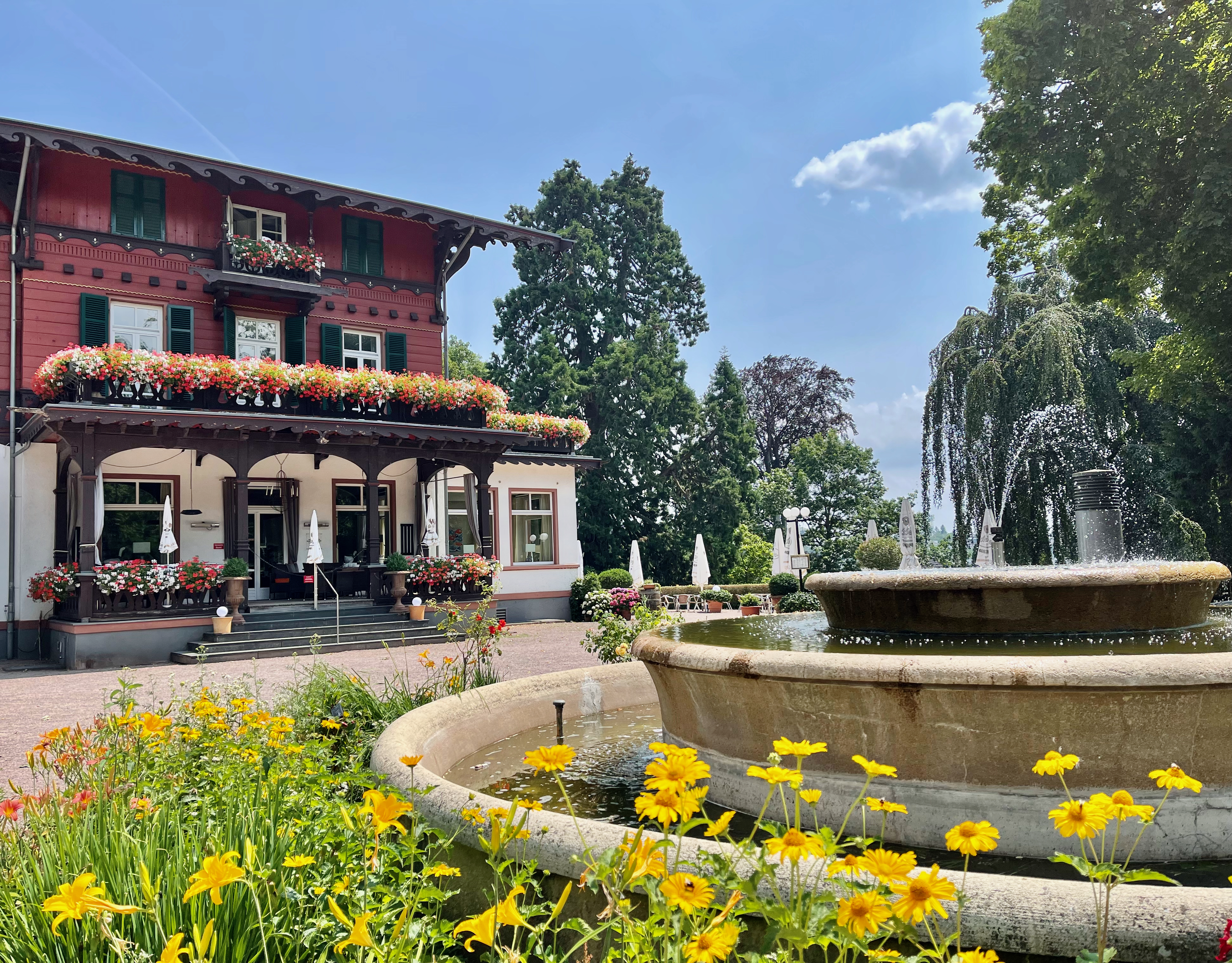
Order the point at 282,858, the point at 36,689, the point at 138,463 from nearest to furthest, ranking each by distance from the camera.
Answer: the point at 282,858 < the point at 36,689 < the point at 138,463

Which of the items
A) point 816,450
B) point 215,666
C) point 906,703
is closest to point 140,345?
point 215,666

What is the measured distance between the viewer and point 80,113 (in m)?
19.0

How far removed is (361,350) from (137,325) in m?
5.18

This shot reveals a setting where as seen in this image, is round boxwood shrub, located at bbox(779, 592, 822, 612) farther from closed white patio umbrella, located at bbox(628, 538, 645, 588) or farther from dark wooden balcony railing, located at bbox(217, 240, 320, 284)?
dark wooden balcony railing, located at bbox(217, 240, 320, 284)

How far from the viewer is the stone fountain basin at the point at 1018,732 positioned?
3227mm

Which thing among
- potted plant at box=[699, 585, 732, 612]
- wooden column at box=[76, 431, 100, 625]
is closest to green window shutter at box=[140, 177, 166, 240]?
wooden column at box=[76, 431, 100, 625]

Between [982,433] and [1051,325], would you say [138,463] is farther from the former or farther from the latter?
[1051,325]

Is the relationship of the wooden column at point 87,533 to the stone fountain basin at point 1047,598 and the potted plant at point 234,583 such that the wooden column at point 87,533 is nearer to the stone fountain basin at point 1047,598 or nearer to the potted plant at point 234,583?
the potted plant at point 234,583

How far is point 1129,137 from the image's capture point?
13.7 metres

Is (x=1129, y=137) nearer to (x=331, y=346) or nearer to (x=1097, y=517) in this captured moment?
(x=1097, y=517)

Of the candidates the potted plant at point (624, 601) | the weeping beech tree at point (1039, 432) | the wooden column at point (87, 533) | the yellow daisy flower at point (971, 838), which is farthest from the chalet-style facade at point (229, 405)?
the yellow daisy flower at point (971, 838)

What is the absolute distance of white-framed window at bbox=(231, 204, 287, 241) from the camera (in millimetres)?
21047

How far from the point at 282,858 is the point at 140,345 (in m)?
20.1

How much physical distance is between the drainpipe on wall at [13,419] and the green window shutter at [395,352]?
7993 mm
